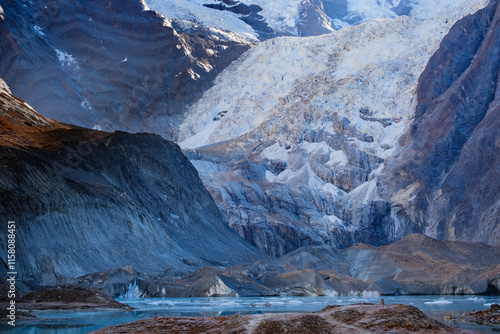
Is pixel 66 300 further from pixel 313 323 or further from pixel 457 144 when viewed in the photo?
pixel 457 144

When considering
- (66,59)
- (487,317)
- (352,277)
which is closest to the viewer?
(487,317)

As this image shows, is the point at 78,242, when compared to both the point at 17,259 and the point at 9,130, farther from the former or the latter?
the point at 9,130

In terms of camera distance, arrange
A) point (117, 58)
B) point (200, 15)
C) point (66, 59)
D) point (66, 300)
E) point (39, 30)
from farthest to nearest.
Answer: point (200, 15), point (117, 58), point (39, 30), point (66, 59), point (66, 300)

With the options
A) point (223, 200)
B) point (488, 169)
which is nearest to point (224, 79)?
point (223, 200)

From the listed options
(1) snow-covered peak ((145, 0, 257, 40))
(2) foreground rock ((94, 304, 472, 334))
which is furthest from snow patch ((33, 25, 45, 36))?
(2) foreground rock ((94, 304, 472, 334))

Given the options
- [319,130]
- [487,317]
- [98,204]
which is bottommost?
[487,317]

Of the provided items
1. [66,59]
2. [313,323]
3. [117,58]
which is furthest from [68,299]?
[117,58]

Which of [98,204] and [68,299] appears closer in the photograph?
[68,299]
